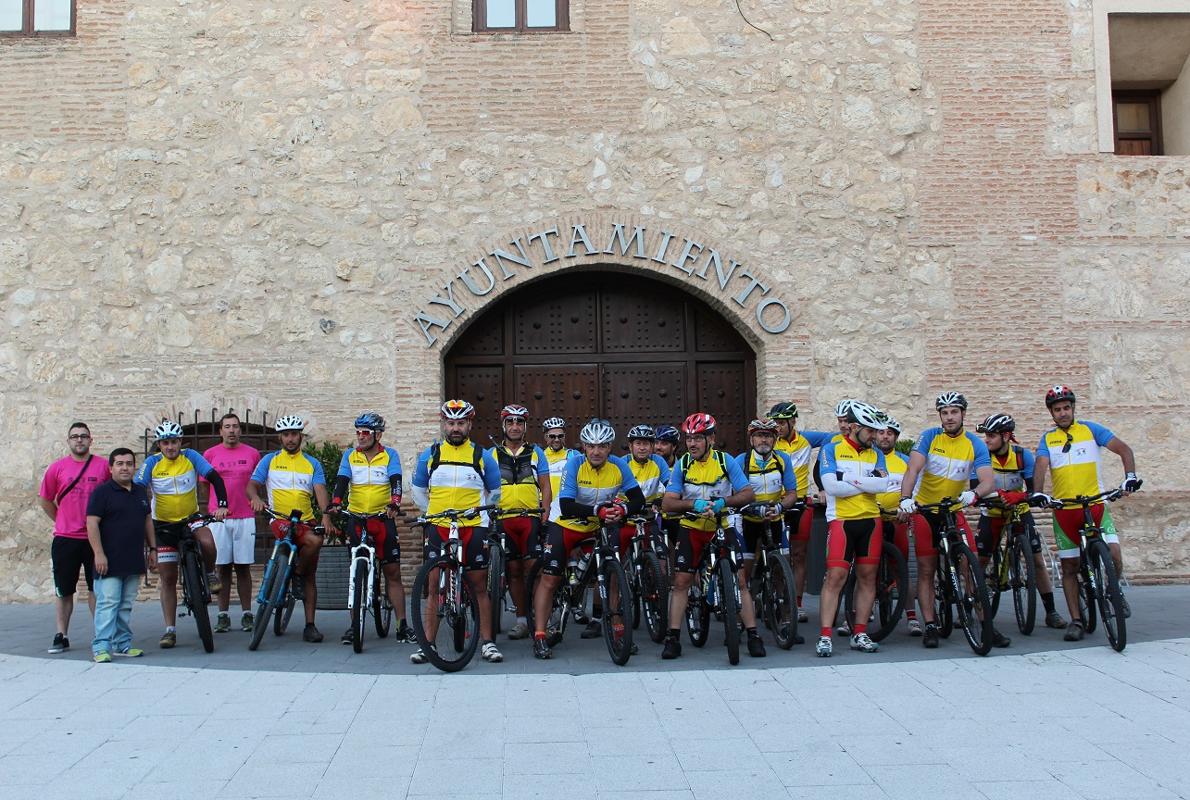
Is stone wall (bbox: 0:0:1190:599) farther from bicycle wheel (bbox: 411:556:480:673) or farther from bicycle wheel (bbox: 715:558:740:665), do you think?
bicycle wheel (bbox: 715:558:740:665)

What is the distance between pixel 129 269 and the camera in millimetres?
12758

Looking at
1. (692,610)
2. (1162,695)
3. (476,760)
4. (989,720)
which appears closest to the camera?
(476,760)

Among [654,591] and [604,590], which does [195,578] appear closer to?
[604,590]

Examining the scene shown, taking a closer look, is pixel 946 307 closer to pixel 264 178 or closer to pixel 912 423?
pixel 912 423

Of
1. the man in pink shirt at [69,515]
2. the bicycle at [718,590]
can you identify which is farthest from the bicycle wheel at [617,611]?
the man in pink shirt at [69,515]

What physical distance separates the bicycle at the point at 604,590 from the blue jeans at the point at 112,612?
310 centimetres

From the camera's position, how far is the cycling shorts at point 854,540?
8339mm

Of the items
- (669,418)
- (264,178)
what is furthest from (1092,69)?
(264,178)

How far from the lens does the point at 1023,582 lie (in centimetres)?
896

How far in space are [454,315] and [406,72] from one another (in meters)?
2.86

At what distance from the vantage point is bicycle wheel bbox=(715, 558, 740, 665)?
311 inches

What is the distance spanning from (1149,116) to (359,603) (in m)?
11.6

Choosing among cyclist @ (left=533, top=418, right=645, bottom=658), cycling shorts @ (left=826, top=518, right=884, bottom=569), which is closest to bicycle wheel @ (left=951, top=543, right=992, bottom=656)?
cycling shorts @ (left=826, top=518, right=884, bottom=569)

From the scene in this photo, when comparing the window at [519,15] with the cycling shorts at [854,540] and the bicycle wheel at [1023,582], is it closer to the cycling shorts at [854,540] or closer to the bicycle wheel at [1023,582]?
the cycling shorts at [854,540]
